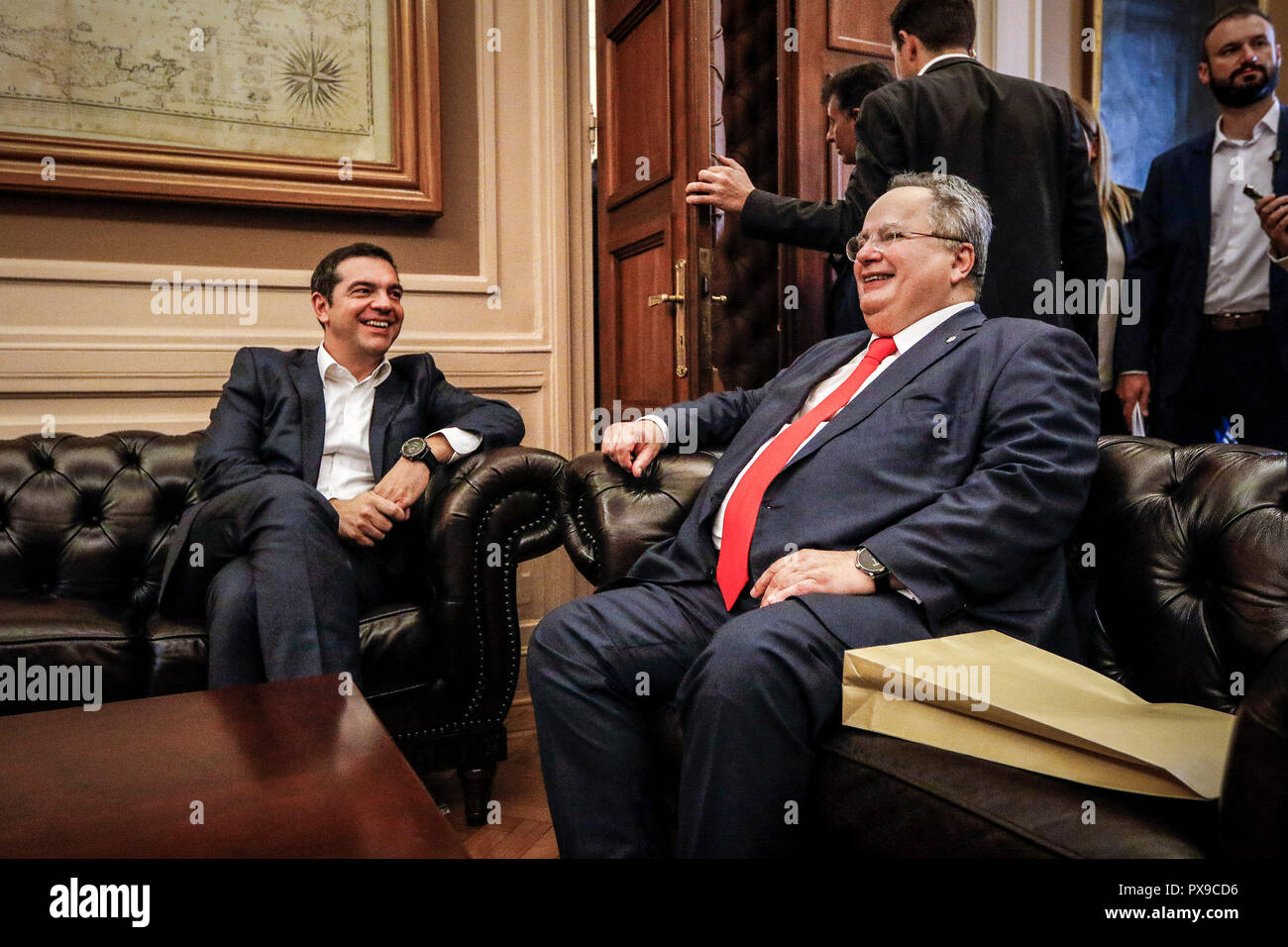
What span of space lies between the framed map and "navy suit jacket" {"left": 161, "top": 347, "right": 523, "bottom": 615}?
29.7 inches

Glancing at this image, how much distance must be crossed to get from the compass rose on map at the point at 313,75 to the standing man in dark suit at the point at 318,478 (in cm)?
73

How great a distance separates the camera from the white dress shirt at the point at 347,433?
2.32 m

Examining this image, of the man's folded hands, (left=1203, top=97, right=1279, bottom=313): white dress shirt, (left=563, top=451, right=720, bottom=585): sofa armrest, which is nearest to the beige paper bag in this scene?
(left=563, top=451, right=720, bottom=585): sofa armrest

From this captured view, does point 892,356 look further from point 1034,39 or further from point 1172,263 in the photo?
point 1034,39

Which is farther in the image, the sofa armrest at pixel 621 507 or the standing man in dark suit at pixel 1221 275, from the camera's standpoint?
the standing man in dark suit at pixel 1221 275

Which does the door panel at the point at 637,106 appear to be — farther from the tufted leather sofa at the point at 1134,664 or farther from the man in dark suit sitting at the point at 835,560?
the tufted leather sofa at the point at 1134,664

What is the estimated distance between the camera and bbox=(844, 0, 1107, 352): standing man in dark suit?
2.09 m

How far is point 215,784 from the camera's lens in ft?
3.19

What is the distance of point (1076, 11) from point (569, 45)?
2.16m

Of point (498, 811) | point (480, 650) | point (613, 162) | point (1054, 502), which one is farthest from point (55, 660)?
point (613, 162)

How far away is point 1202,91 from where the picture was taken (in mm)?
3480

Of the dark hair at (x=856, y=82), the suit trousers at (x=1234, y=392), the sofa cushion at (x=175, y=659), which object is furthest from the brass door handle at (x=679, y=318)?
the sofa cushion at (x=175, y=659)

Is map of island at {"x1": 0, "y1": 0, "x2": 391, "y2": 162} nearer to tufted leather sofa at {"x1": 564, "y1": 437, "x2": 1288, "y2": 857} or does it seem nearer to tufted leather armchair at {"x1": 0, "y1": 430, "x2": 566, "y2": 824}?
tufted leather armchair at {"x1": 0, "y1": 430, "x2": 566, "y2": 824}

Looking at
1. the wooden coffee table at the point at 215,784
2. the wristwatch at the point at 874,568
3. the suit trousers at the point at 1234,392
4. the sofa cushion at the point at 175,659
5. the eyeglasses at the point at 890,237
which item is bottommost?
the sofa cushion at the point at 175,659
